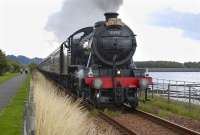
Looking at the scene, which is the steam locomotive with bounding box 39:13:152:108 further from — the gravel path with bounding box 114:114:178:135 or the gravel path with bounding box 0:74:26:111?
the gravel path with bounding box 0:74:26:111

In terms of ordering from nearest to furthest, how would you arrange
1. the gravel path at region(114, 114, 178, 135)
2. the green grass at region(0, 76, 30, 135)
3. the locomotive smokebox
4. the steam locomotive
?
the green grass at region(0, 76, 30, 135), the gravel path at region(114, 114, 178, 135), the steam locomotive, the locomotive smokebox

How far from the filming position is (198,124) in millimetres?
14688

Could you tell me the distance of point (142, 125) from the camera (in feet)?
46.8

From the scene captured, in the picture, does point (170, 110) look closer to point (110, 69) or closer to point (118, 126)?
point (110, 69)

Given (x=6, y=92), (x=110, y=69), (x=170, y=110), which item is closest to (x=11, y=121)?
(x=110, y=69)

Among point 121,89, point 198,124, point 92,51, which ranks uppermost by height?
point 92,51

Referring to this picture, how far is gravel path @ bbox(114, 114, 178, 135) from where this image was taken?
42.4ft

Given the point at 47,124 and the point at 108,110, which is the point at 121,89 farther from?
the point at 47,124

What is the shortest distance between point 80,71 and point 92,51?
1.05m

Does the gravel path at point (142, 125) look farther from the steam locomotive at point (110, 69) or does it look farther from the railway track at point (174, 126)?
the steam locomotive at point (110, 69)

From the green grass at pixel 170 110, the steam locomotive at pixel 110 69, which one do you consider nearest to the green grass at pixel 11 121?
the steam locomotive at pixel 110 69

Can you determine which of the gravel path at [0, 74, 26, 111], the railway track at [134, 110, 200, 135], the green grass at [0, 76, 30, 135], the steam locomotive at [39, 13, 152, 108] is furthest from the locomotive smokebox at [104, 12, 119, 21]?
the gravel path at [0, 74, 26, 111]

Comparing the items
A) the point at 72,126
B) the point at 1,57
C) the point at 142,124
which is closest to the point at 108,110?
the point at 142,124

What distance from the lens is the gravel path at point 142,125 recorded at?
1294 cm
